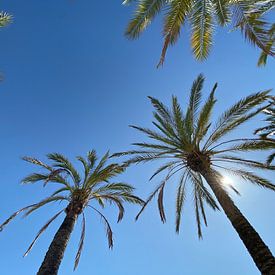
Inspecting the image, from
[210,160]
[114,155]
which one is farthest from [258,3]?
[114,155]

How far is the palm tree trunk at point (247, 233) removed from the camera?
28.8 feet

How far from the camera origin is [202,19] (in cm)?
1080

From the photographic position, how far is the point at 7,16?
9.43 meters

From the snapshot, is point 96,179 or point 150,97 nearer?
point 150,97

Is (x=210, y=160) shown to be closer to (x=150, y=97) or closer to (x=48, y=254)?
(x=150, y=97)

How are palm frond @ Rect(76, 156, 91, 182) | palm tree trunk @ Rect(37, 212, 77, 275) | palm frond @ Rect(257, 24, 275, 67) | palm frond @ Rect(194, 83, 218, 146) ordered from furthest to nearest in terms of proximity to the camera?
1. palm frond @ Rect(76, 156, 91, 182)
2. palm frond @ Rect(194, 83, 218, 146)
3. palm tree trunk @ Rect(37, 212, 77, 275)
4. palm frond @ Rect(257, 24, 275, 67)

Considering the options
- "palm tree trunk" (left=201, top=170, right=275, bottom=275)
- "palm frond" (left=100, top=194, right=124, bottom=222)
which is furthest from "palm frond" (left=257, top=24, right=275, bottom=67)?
"palm frond" (left=100, top=194, right=124, bottom=222)

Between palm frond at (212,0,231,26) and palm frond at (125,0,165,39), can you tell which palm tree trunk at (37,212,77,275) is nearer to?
palm frond at (125,0,165,39)

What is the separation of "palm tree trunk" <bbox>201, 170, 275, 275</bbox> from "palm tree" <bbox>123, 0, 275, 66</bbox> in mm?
5118

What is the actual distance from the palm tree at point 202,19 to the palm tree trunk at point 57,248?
29.2 ft

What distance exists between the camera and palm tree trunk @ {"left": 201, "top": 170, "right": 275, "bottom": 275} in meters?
8.79

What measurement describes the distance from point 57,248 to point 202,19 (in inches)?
425

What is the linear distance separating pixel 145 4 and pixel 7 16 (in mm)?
4478

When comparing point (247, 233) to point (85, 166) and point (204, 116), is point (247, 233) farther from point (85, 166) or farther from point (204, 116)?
point (85, 166)
